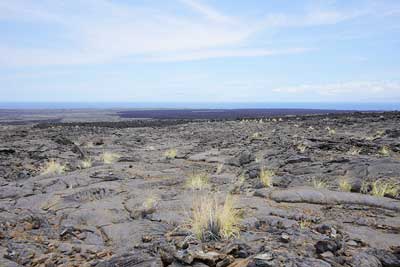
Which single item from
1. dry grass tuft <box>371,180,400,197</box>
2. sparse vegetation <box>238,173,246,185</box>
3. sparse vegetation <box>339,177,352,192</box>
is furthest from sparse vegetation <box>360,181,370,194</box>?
sparse vegetation <box>238,173,246,185</box>

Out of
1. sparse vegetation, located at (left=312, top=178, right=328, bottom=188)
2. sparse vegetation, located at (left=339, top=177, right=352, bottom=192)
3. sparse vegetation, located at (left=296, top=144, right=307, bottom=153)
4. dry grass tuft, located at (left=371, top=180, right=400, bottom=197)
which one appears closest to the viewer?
dry grass tuft, located at (left=371, top=180, right=400, bottom=197)

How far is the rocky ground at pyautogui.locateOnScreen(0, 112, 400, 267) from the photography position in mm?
5402

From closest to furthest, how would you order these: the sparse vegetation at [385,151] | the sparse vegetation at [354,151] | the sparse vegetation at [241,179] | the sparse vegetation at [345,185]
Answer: the sparse vegetation at [345,185]
the sparse vegetation at [241,179]
the sparse vegetation at [385,151]
the sparse vegetation at [354,151]

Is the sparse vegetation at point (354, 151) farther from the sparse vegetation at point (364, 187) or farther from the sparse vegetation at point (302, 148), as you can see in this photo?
the sparse vegetation at point (364, 187)

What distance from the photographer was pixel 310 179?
457 inches

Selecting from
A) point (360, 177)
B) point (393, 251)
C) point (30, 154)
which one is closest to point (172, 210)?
point (393, 251)

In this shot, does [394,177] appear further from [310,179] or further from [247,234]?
[247,234]

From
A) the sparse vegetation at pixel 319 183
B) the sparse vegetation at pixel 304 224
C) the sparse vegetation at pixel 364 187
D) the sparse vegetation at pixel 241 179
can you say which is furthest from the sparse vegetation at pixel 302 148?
the sparse vegetation at pixel 304 224

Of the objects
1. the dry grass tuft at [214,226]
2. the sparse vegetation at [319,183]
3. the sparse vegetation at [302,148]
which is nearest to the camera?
the dry grass tuft at [214,226]

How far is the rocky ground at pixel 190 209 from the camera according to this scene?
5402 millimetres

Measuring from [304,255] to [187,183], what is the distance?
21.1 feet

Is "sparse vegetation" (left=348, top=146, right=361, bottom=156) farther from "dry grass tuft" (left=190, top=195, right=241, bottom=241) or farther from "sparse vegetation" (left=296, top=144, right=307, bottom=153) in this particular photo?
"dry grass tuft" (left=190, top=195, right=241, bottom=241)

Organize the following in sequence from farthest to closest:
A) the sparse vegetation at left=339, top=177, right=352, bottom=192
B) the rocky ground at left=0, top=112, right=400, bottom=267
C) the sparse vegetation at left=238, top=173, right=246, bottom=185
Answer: the sparse vegetation at left=238, top=173, right=246, bottom=185
the sparse vegetation at left=339, top=177, right=352, bottom=192
the rocky ground at left=0, top=112, right=400, bottom=267

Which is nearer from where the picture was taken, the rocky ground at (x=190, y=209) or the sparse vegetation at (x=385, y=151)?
the rocky ground at (x=190, y=209)
